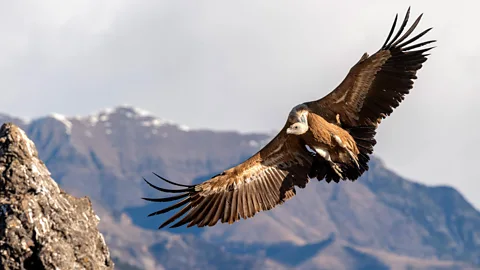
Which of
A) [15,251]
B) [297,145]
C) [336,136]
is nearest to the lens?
[15,251]

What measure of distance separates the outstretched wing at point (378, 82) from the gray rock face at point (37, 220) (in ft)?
22.3

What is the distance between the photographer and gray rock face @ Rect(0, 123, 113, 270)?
14.5 metres

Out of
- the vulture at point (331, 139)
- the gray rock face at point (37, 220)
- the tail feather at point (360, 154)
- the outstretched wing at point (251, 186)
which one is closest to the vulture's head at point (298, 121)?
the vulture at point (331, 139)

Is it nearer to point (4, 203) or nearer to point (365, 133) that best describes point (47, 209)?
point (4, 203)

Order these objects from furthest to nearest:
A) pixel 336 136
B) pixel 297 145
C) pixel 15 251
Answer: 1. pixel 297 145
2. pixel 336 136
3. pixel 15 251

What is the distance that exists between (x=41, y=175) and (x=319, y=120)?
6.74 m

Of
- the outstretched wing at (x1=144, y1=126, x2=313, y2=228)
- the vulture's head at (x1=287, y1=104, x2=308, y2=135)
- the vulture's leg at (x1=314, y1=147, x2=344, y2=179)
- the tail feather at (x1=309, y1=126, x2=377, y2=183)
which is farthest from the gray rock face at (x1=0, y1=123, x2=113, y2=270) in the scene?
the tail feather at (x1=309, y1=126, x2=377, y2=183)

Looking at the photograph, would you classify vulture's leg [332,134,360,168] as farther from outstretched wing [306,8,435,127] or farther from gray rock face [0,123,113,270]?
gray rock face [0,123,113,270]

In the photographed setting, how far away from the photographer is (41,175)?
606 inches

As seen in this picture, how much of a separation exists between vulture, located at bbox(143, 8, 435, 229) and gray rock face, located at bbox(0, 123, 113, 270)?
4581mm

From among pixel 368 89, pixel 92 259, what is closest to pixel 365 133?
pixel 368 89

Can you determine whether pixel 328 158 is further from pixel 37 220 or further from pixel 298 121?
pixel 37 220

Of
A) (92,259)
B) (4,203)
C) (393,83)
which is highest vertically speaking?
(393,83)

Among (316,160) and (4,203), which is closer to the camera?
(4,203)
